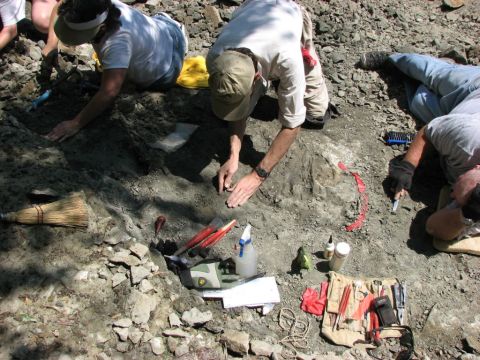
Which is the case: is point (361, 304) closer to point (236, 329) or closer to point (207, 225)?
point (236, 329)

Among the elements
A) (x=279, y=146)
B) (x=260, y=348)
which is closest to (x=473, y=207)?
(x=279, y=146)

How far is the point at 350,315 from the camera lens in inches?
119

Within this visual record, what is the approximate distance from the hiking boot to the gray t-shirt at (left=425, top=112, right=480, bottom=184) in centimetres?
145

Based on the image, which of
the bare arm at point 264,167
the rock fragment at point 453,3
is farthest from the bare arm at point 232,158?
the rock fragment at point 453,3

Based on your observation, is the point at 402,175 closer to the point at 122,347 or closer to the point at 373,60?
the point at 373,60

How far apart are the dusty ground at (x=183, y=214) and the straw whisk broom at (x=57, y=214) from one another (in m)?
0.06

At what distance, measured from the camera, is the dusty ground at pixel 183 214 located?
2.62 metres

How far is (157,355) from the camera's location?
101 inches

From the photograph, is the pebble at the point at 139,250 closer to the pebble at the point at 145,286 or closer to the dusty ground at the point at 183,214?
the dusty ground at the point at 183,214

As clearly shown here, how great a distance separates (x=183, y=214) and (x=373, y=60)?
3.05 m

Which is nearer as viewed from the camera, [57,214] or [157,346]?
[157,346]

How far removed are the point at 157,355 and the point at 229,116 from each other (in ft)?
5.45

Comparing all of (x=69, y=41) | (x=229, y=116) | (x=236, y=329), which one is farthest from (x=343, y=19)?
(x=236, y=329)

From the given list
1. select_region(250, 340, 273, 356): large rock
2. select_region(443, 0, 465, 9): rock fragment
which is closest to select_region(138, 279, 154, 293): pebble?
select_region(250, 340, 273, 356): large rock
